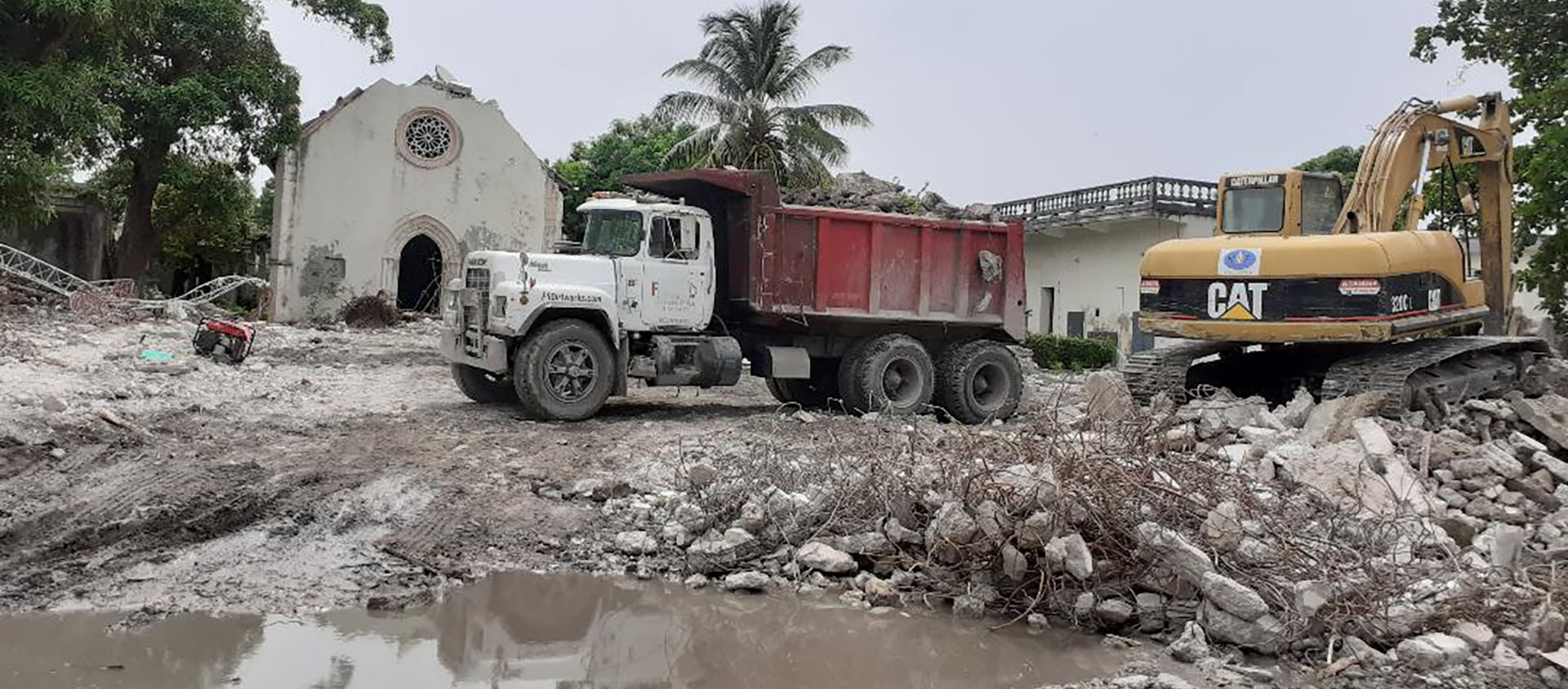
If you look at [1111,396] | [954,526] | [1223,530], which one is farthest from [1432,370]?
[954,526]

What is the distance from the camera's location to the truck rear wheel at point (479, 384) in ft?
37.8

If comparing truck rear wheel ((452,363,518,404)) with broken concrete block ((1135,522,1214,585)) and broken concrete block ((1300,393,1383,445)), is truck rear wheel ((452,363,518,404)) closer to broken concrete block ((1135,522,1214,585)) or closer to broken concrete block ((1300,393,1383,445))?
broken concrete block ((1300,393,1383,445))

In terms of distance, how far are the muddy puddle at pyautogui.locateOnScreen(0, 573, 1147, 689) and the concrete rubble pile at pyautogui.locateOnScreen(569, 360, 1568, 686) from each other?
0.33 metres

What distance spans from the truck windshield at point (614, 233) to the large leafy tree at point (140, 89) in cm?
1065

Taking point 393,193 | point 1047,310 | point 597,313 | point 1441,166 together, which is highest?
point 393,193

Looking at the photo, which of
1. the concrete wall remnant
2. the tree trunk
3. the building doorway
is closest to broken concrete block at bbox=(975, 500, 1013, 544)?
the concrete wall remnant

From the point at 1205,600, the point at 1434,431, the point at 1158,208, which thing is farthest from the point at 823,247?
the point at 1158,208

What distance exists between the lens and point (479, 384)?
1154cm

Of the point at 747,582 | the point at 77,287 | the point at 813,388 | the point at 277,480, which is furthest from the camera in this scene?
the point at 77,287

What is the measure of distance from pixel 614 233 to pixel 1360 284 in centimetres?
658

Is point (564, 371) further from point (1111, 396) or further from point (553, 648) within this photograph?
point (553, 648)

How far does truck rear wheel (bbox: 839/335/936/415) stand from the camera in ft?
39.4

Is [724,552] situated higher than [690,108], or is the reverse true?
[690,108]

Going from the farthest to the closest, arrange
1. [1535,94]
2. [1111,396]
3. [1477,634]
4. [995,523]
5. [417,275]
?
[417,275] → [1535,94] → [1111,396] → [995,523] → [1477,634]
